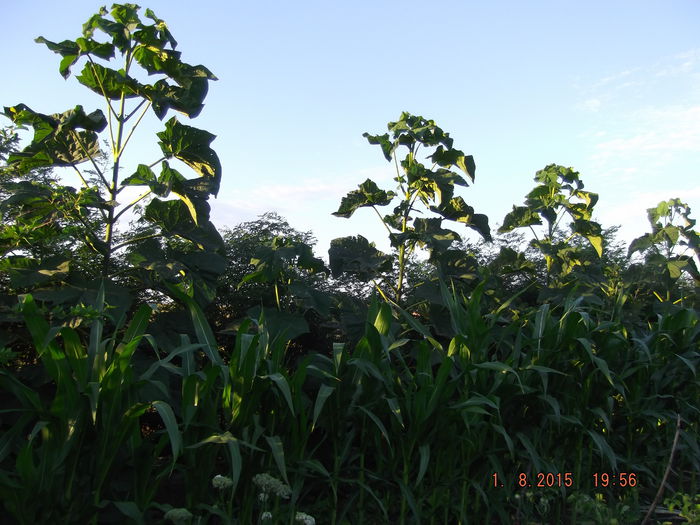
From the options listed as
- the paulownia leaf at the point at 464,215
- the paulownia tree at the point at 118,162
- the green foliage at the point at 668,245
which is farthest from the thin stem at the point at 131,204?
the green foliage at the point at 668,245

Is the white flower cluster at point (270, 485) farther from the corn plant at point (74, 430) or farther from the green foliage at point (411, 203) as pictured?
the green foliage at point (411, 203)

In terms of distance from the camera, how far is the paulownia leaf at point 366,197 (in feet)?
12.7

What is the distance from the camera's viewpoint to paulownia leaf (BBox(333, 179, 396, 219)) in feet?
12.7

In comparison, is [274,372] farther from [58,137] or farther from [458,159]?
[458,159]

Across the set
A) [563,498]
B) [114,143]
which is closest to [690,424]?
[563,498]

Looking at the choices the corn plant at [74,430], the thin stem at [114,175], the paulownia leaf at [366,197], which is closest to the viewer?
the corn plant at [74,430]

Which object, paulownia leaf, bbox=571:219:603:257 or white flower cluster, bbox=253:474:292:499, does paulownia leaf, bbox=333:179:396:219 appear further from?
white flower cluster, bbox=253:474:292:499

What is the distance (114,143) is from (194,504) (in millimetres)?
1926

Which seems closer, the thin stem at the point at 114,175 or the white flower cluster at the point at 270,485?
the white flower cluster at the point at 270,485

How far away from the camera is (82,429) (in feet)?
6.24

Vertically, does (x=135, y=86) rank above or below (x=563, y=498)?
above

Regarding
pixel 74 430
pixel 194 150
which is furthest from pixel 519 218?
pixel 74 430

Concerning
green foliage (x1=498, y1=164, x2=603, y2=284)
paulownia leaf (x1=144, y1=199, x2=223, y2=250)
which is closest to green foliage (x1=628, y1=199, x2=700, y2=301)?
green foliage (x1=498, y1=164, x2=603, y2=284)

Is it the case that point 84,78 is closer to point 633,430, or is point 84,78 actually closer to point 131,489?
point 131,489
